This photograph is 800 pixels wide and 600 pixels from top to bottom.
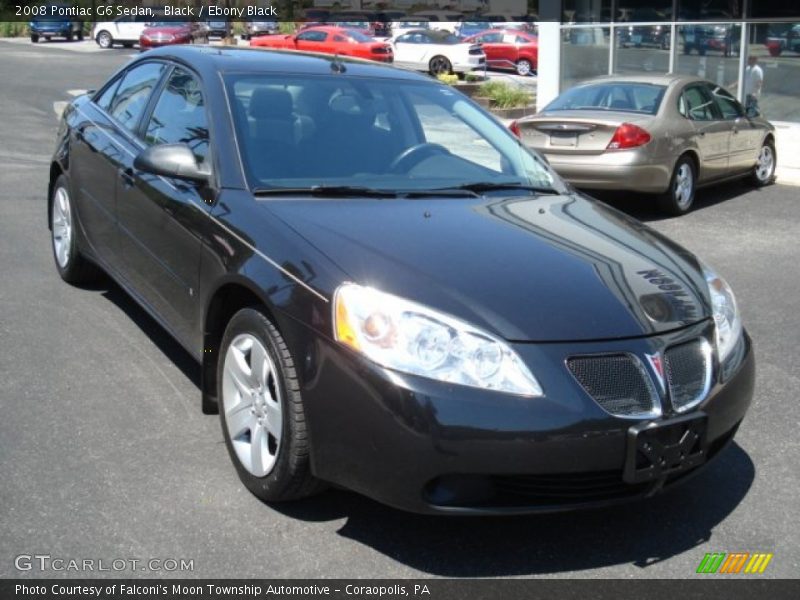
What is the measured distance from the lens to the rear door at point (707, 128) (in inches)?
431

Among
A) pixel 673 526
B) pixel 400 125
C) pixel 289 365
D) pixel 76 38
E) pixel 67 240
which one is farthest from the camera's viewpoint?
pixel 76 38

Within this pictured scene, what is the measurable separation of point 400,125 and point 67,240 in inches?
108

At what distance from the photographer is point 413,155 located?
474 cm

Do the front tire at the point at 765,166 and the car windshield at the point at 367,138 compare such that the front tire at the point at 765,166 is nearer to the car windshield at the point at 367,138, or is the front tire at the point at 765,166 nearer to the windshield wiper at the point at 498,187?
the car windshield at the point at 367,138

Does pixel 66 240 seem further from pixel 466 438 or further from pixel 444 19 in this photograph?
pixel 444 19

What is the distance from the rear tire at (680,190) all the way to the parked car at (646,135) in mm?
10

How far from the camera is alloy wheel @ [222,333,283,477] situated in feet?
12.1

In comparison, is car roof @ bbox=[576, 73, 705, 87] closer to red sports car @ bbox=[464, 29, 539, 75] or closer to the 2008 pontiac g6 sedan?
the 2008 pontiac g6 sedan

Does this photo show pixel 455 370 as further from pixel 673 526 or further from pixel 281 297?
pixel 673 526

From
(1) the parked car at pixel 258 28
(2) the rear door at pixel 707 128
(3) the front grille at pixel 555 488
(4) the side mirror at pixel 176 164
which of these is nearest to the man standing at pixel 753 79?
(2) the rear door at pixel 707 128

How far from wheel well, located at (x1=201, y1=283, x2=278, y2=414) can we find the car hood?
1.15 ft

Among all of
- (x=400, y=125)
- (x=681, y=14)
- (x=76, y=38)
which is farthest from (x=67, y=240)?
(x=76, y=38)

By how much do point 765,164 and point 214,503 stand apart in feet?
34.7

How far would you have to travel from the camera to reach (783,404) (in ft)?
16.5
